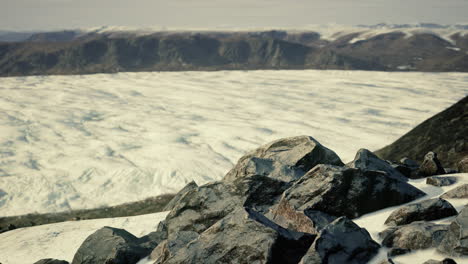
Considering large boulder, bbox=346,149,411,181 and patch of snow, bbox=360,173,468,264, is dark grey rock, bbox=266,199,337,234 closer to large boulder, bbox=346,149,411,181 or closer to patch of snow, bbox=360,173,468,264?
patch of snow, bbox=360,173,468,264

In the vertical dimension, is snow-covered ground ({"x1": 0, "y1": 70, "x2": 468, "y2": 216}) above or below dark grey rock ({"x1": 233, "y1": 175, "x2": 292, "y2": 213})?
below

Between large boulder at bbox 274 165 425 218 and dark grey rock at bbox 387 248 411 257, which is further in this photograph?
large boulder at bbox 274 165 425 218

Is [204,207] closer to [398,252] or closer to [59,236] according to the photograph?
[398,252]

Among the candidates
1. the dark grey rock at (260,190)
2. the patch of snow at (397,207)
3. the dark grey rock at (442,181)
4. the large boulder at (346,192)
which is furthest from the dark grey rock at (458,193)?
the dark grey rock at (260,190)

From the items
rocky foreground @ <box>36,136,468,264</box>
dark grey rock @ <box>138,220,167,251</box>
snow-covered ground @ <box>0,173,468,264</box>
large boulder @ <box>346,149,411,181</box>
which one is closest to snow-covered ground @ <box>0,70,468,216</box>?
snow-covered ground @ <box>0,173,468,264</box>

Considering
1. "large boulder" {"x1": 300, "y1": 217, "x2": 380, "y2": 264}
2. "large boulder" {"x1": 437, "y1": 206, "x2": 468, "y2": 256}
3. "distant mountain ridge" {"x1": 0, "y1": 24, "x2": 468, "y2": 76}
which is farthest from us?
"distant mountain ridge" {"x1": 0, "y1": 24, "x2": 468, "y2": 76}

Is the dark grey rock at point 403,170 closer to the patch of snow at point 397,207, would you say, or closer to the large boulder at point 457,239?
the patch of snow at point 397,207

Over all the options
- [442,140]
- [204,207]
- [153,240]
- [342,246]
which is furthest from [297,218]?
[442,140]
